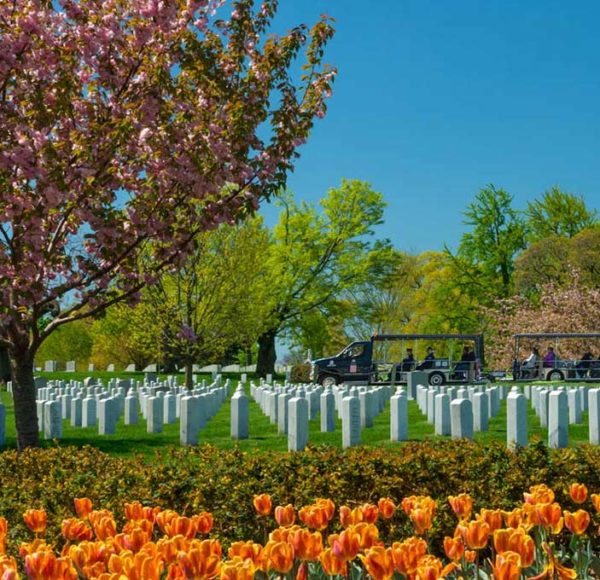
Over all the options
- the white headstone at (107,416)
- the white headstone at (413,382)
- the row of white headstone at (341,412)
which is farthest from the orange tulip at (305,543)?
the white headstone at (413,382)

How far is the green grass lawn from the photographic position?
13898 mm

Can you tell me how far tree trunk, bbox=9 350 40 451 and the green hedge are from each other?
4145 mm

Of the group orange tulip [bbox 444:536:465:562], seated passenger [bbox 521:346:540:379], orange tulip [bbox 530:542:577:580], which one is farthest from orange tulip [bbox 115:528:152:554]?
seated passenger [bbox 521:346:540:379]

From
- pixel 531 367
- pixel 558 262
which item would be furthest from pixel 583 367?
pixel 558 262

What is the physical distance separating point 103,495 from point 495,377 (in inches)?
1395

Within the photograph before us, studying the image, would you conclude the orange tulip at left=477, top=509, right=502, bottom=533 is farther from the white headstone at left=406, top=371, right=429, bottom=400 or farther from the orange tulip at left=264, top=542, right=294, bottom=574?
the white headstone at left=406, top=371, right=429, bottom=400

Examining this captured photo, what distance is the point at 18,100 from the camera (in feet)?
36.3

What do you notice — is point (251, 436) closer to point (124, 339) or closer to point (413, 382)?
point (413, 382)

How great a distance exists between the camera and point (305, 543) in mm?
3418

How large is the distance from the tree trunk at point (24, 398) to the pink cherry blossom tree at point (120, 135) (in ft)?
0.06

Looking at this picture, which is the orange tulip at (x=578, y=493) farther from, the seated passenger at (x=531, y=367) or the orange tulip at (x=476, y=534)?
the seated passenger at (x=531, y=367)

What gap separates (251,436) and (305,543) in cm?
1199

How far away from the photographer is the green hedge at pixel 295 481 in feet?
21.4

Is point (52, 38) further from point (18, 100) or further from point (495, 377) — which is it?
point (495, 377)
